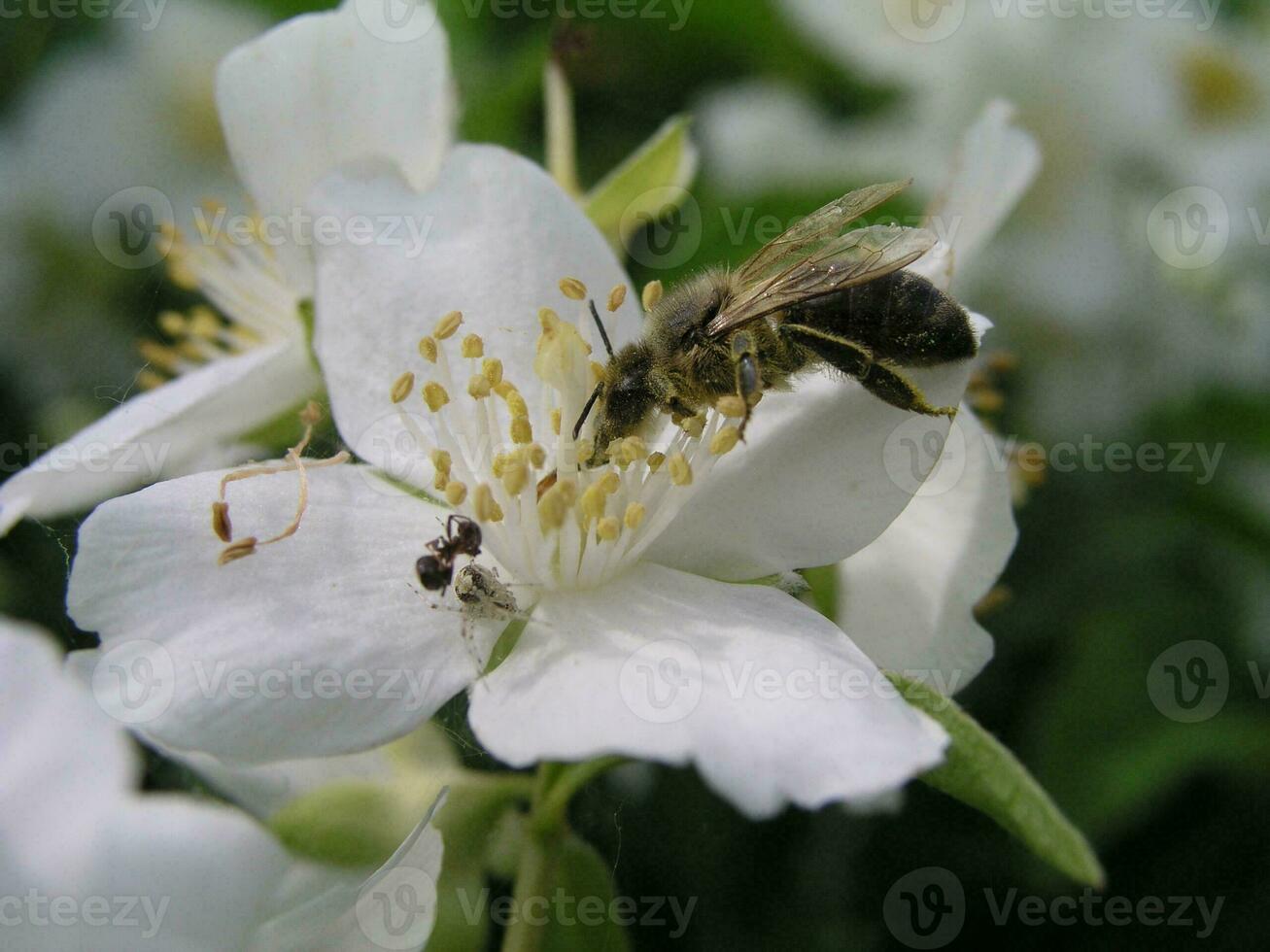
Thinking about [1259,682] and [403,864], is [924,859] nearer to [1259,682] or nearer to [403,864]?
[1259,682]

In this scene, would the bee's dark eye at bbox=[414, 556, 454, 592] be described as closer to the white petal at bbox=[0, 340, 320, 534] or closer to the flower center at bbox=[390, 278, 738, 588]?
the flower center at bbox=[390, 278, 738, 588]

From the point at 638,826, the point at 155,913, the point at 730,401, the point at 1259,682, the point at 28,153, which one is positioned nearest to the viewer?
the point at 155,913

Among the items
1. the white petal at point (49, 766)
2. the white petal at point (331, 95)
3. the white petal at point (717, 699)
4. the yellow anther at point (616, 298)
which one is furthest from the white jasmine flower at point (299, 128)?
the white petal at point (49, 766)

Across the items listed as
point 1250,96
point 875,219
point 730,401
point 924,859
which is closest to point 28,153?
point 875,219

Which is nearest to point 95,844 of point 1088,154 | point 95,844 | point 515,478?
point 95,844

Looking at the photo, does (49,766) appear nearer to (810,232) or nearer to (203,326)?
(810,232)

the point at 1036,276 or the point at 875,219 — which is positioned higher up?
the point at 875,219
